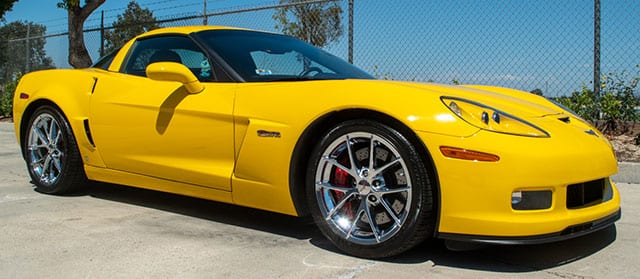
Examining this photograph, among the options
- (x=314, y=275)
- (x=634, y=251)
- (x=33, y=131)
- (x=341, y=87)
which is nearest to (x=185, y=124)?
(x=341, y=87)

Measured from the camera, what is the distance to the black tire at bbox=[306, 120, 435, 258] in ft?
8.29

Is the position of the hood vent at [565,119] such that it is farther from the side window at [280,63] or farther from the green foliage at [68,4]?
the green foliage at [68,4]

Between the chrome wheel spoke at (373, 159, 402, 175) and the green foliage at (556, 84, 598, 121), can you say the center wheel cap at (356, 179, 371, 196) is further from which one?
the green foliage at (556, 84, 598, 121)

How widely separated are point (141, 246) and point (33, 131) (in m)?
2.05

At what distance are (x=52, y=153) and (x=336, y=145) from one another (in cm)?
258

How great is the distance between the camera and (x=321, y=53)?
409cm

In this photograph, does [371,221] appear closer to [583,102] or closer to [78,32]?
[583,102]

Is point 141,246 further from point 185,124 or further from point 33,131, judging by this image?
point 33,131

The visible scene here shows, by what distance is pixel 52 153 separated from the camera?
14.0ft

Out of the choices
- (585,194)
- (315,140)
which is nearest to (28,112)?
(315,140)

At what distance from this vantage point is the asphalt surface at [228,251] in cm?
255

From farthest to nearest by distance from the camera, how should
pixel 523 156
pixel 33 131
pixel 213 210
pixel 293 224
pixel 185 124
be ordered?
1. pixel 33 131
2. pixel 213 210
3. pixel 293 224
4. pixel 185 124
5. pixel 523 156

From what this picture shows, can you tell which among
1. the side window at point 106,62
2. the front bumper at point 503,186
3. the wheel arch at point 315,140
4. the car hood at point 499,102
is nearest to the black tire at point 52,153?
the side window at point 106,62

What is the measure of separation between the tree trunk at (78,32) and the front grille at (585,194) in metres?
10.2
